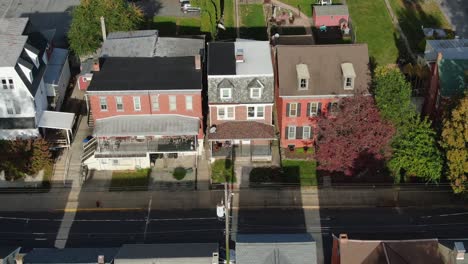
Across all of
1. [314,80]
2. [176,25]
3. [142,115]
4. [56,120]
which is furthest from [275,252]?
[176,25]

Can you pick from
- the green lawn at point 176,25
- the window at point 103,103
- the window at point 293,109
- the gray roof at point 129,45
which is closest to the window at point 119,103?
the window at point 103,103

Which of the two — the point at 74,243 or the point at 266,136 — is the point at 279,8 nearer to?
the point at 266,136

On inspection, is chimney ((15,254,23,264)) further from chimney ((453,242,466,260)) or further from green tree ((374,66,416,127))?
green tree ((374,66,416,127))

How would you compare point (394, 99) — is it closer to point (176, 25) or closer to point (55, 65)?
point (176, 25)

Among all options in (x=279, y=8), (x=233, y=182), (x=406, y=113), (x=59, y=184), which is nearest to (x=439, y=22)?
(x=279, y=8)

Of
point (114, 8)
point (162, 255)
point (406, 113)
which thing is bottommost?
point (162, 255)

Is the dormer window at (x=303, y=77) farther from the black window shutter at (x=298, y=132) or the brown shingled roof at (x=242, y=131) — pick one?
the brown shingled roof at (x=242, y=131)
